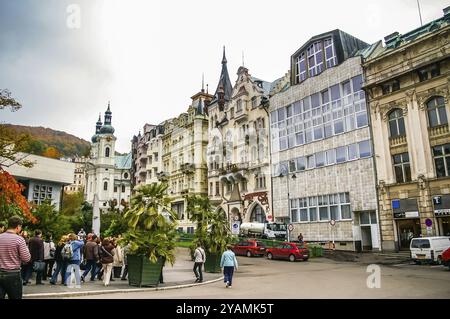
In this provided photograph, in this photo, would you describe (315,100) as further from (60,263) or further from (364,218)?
(60,263)

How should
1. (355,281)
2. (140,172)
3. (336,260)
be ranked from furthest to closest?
(140,172) → (336,260) → (355,281)

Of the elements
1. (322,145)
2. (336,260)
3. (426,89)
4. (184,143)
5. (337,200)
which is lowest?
(336,260)

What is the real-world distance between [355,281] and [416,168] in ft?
60.1

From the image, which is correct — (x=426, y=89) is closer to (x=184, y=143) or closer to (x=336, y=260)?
(x=336, y=260)

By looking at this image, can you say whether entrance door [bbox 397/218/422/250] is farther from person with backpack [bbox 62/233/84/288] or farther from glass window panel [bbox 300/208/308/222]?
person with backpack [bbox 62/233/84/288]

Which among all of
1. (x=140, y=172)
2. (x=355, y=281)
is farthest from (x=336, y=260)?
(x=140, y=172)

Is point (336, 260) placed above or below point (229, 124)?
below

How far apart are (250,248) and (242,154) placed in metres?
18.6

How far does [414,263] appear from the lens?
936 inches

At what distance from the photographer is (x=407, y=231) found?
Answer: 30.5 meters

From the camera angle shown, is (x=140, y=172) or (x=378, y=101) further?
(x=140, y=172)

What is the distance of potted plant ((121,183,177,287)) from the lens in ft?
44.7

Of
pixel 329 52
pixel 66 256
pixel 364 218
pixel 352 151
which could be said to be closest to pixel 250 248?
pixel 364 218

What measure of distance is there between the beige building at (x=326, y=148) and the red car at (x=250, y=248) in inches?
271
